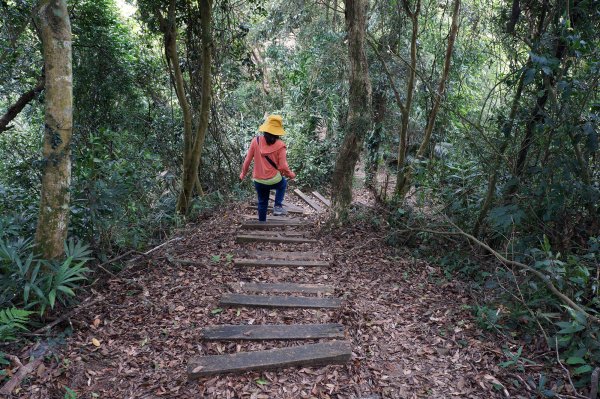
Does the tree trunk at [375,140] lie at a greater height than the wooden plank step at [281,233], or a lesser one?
greater

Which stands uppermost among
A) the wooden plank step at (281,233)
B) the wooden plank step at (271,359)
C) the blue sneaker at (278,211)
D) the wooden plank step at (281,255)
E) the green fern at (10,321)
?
the blue sneaker at (278,211)

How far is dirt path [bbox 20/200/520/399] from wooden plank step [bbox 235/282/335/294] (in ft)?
0.57

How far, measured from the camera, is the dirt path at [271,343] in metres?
2.96

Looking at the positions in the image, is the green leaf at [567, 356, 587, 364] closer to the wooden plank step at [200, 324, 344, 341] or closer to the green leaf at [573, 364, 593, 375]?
the green leaf at [573, 364, 593, 375]

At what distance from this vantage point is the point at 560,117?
161 inches

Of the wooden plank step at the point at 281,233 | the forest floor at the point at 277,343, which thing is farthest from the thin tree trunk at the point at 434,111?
the wooden plank step at the point at 281,233

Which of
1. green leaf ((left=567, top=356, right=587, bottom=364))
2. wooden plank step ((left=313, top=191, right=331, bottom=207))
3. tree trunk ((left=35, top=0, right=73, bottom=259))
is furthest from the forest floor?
wooden plank step ((left=313, top=191, right=331, bottom=207))

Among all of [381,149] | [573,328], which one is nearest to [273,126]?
[381,149]

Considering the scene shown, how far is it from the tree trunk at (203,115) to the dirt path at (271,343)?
2411mm

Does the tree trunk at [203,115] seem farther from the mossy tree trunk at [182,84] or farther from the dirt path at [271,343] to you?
the dirt path at [271,343]

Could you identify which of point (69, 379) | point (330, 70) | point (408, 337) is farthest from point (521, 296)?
point (330, 70)

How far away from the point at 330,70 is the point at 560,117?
7.83 metres

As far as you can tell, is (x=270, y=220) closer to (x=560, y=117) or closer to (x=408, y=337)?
(x=408, y=337)

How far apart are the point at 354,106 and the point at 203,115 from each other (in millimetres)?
2955
